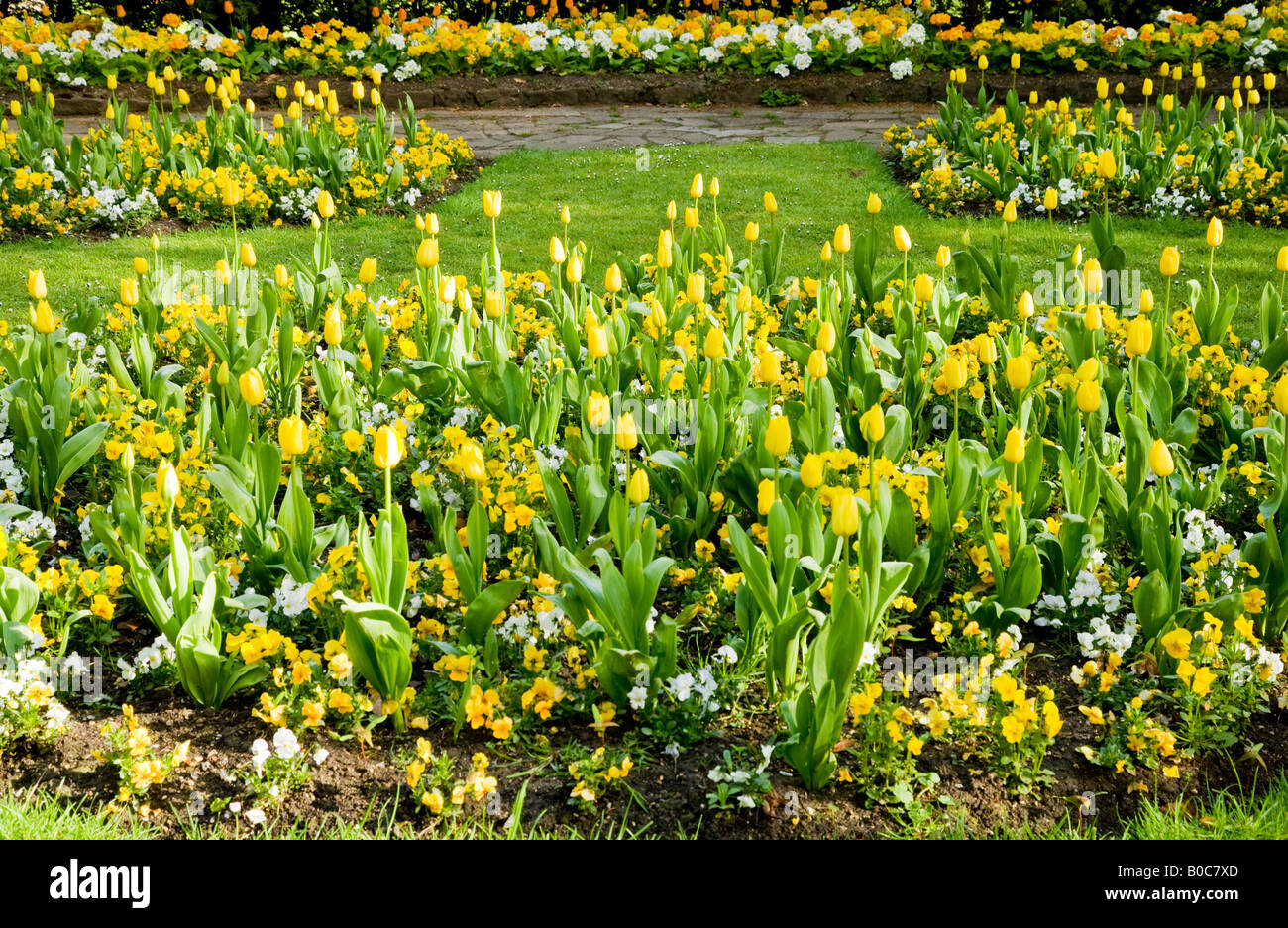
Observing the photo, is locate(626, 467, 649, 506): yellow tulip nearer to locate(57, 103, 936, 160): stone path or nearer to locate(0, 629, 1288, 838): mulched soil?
locate(0, 629, 1288, 838): mulched soil

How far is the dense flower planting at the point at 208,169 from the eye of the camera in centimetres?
641

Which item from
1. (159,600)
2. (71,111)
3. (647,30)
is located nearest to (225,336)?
(159,600)

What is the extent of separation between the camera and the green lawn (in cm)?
572

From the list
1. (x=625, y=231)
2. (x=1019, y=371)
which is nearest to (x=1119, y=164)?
(x=625, y=231)

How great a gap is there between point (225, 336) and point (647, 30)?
748 cm

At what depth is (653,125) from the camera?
9.26 metres

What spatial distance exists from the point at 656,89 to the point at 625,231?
13.7 ft

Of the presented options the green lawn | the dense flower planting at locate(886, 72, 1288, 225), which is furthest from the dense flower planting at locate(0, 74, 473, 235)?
the dense flower planting at locate(886, 72, 1288, 225)

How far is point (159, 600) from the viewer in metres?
2.57

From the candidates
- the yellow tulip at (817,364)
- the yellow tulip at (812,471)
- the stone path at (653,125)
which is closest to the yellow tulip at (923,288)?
the yellow tulip at (817,364)

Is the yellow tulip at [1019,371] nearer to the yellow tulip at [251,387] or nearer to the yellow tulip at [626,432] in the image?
the yellow tulip at [626,432]

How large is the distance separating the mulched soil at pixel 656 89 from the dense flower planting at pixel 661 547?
20.1 ft

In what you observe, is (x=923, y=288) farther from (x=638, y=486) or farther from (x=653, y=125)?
(x=653, y=125)

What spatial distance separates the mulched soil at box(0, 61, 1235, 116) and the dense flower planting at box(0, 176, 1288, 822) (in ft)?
20.1
